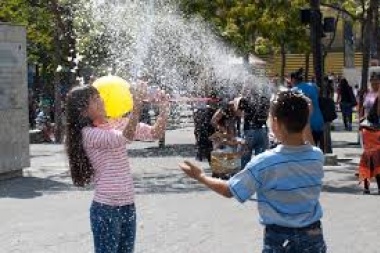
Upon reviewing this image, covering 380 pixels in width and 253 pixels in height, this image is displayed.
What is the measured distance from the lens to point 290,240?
4352 millimetres

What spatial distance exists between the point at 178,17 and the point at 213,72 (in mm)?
2150

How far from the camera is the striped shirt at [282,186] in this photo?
4.36 meters

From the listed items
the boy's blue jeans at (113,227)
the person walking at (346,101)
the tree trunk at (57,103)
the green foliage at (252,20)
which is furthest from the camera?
the person walking at (346,101)

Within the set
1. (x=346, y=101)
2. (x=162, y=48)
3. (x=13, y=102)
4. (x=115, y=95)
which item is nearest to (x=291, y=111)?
(x=115, y=95)

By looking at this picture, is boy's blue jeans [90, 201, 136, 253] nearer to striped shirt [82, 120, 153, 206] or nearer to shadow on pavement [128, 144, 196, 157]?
striped shirt [82, 120, 153, 206]

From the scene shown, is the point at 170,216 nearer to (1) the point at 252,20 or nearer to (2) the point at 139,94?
(2) the point at 139,94

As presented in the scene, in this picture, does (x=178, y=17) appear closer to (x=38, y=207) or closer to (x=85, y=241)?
(x=38, y=207)

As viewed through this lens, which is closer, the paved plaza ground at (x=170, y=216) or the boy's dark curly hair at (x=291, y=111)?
the boy's dark curly hair at (x=291, y=111)

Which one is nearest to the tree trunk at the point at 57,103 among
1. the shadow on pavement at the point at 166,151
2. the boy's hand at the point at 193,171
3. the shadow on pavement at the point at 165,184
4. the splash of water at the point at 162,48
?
the splash of water at the point at 162,48

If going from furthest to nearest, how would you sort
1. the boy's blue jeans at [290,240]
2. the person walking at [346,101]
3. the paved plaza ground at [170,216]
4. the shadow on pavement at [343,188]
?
the person walking at [346,101] < the shadow on pavement at [343,188] < the paved plaza ground at [170,216] < the boy's blue jeans at [290,240]

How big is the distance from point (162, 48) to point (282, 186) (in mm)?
A: 17830

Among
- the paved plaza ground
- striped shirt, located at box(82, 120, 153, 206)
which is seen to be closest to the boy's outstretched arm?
striped shirt, located at box(82, 120, 153, 206)

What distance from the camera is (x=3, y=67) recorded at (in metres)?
14.2

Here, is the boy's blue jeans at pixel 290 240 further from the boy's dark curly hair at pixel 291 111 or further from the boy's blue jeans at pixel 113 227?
the boy's blue jeans at pixel 113 227
